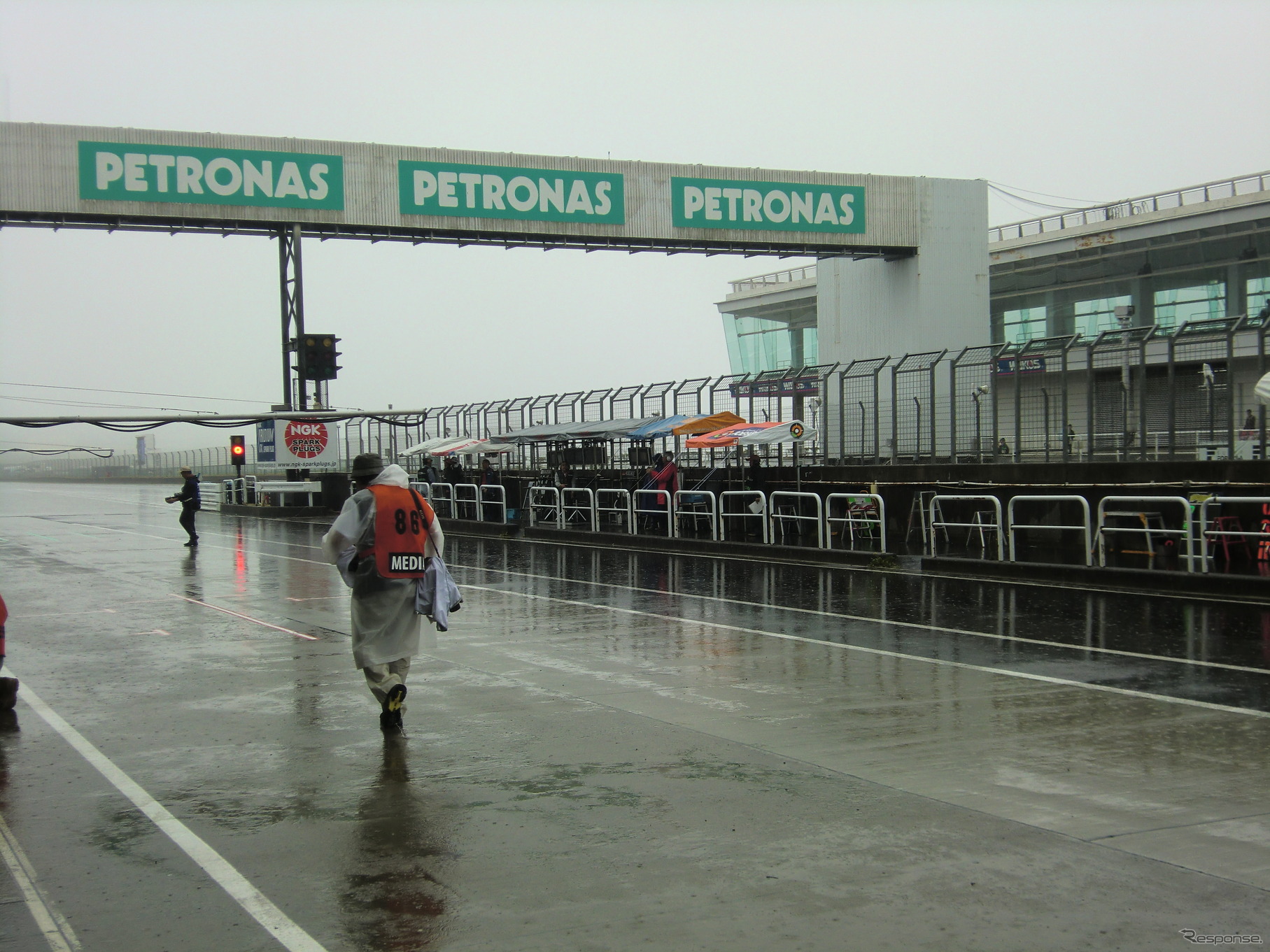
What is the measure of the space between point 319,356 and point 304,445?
13273mm

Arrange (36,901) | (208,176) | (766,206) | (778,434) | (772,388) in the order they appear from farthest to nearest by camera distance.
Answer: (766,206) < (208,176) < (772,388) < (778,434) < (36,901)

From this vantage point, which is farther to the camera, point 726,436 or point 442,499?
point 442,499

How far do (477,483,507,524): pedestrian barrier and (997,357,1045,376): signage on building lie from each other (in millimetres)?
12861

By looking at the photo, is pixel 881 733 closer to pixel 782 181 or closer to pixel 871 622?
pixel 871 622

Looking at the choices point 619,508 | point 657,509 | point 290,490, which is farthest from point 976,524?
point 290,490

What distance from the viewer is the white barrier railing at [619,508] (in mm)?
23938

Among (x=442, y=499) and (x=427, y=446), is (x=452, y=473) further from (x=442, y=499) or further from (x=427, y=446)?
(x=427, y=446)

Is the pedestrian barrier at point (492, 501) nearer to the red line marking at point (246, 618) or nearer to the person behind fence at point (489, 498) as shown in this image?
the person behind fence at point (489, 498)

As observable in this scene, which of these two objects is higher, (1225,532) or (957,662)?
(1225,532)

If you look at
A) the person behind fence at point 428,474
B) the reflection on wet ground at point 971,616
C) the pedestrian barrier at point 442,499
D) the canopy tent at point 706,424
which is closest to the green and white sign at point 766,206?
the person behind fence at point 428,474

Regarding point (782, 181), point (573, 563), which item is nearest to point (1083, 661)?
point (573, 563)

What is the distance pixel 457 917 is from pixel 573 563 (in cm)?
1610

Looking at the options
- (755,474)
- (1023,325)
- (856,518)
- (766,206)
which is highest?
(766,206)

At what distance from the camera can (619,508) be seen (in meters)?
27.6
